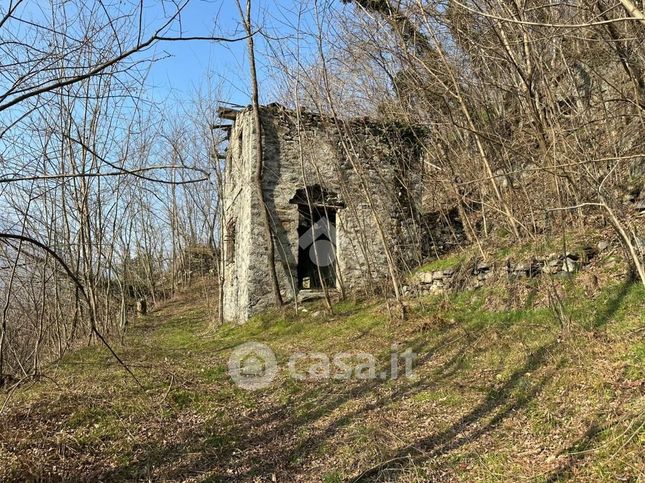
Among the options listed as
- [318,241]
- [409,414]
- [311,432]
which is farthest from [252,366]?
[318,241]

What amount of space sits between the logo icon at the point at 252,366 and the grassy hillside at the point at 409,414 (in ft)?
0.62

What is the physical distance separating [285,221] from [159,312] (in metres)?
10.3

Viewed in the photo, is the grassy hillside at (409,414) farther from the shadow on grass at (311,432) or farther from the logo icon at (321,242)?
the logo icon at (321,242)

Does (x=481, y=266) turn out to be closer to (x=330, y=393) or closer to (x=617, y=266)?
(x=617, y=266)

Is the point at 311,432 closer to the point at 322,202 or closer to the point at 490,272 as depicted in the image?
the point at 490,272

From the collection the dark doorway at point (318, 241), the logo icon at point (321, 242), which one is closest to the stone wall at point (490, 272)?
the dark doorway at point (318, 241)

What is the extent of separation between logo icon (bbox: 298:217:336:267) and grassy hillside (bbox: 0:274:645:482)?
505 cm

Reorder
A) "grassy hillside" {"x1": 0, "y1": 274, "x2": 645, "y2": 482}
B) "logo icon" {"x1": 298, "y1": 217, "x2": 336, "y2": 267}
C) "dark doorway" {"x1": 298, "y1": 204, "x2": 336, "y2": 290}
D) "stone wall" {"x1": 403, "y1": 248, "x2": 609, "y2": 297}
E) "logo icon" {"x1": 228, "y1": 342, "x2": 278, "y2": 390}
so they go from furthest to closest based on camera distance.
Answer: "logo icon" {"x1": 298, "y1": 217, "x2": 336, "y2": 267}
"dark doorway" {"x1": 298, "y1": 204, "x2": 336, "y2": 290}
"stone wall" {"x1": 403, "y1": 248, "x2": 609, "y2": 297}
"logo icon" {"x1": 228, "y1": 342, "x2": 278, "y2": 390}
"grassy hillside" {"x1": 0, "y1": 274, "x2": 645, "y2": 482}

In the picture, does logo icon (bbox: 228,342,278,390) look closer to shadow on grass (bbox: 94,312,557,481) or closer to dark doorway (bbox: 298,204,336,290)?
shadow on grass (bbox: 94,312,557,481)

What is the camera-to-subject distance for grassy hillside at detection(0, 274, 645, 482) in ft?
10.0

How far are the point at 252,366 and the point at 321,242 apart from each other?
5.37 metres

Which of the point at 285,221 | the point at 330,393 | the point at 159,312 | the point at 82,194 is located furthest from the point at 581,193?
the point at 159,312

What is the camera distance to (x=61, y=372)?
19.2 ft

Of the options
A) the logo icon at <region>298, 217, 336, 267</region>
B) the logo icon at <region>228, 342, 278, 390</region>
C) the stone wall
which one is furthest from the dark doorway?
the logo icon at <region>228, 342, 278, 390</region>
